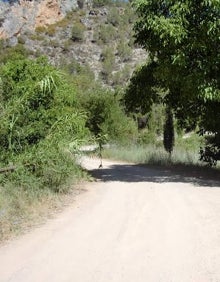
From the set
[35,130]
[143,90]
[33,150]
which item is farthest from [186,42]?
[33,150]

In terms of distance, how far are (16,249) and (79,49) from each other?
7273 cm

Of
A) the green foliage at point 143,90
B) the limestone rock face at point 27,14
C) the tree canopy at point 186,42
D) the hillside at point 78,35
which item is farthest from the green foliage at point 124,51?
the tree canopy at point 186,42

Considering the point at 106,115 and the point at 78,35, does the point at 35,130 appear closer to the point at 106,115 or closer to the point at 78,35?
the point at 106,115

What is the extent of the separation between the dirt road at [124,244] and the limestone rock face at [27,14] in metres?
73.5

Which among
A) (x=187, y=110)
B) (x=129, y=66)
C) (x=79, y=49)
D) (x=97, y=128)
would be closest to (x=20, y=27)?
(x=79, y=49)

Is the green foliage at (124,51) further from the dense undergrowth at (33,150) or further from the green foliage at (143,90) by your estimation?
the dense undergrowth at (33,150)

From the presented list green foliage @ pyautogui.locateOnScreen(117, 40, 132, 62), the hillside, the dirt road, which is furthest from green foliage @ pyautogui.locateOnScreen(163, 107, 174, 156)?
green foliage @ pyautogui.locateOnScreen(117, 40, 132, 62)

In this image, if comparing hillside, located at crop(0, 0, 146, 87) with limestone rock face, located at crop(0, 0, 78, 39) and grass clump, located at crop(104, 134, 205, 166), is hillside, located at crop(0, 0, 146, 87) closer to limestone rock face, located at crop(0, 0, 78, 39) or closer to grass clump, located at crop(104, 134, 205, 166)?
limestone rock face, located at crop(0, 0, 78, 39)

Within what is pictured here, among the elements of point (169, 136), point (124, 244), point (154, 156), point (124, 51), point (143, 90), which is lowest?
point (154, 156)

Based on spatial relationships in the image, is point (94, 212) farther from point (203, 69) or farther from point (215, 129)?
point (215, 129)

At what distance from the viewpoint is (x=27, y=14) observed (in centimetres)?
8481

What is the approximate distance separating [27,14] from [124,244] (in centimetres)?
8237

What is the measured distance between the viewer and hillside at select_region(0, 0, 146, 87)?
7462 cm

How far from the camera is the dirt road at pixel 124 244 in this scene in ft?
19.5
